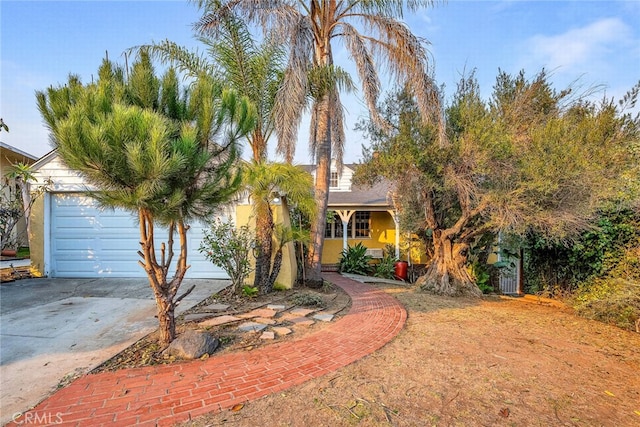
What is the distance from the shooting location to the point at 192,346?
4.00 meters

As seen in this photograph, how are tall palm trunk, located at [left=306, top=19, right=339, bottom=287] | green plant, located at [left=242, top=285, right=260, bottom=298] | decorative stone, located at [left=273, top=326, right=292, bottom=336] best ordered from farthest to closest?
tall palm trunk, located at [left=306, top=19, right=339, bottom=287] → green plant, located at [left=242, top=285, right=260, bottom=298] → decorative stone, located at [left=273, top=326, right=292, bottom=336]

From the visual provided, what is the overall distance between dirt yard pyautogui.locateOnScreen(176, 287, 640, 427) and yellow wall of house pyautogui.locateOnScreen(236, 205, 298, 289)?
3.45 metres

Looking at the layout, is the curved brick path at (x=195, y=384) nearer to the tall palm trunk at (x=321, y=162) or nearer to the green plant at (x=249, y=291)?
the green plant at (x=249, y=291)

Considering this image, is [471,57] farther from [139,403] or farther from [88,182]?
[139,403]

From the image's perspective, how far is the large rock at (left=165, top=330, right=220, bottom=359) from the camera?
3.95 metres

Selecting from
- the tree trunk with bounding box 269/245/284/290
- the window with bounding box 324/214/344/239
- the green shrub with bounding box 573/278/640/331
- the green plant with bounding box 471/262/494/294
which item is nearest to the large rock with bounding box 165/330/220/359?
the tree trunk with bounding box 269/245/284/290

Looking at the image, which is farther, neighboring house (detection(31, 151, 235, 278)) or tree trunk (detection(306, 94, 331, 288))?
neighboring house (detection(31, 151, 235, 278))

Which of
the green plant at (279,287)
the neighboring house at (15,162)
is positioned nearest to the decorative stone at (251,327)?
the green plant at (279,287)

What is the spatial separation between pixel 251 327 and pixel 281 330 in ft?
1.62

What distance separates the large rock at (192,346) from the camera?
3947 mm

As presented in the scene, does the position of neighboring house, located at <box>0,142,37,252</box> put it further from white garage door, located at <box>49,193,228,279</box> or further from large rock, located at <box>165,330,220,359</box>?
large rock, located at <box>165,330,220,359</box>

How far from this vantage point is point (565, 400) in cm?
318

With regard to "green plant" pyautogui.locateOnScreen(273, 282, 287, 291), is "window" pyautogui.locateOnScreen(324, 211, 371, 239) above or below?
above

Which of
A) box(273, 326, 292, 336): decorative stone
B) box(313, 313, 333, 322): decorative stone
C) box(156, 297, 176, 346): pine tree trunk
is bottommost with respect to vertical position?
box(313, 313, 333, 322): decorative stone
